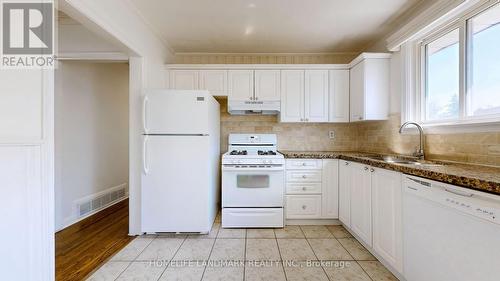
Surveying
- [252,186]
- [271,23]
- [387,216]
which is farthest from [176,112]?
[387,216]

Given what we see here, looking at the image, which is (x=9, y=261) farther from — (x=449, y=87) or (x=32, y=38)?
(x=449, y=87)

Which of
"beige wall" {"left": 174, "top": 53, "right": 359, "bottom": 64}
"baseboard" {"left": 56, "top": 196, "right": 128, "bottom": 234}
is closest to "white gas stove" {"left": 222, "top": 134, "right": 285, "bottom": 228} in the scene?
"beige wall" {"left": 174, "top": 53, "right": 359, "bottom": 64}

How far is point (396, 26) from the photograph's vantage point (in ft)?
8.34

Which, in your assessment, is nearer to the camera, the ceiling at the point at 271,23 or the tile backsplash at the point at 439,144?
the tile backsplash at the point at 439,144

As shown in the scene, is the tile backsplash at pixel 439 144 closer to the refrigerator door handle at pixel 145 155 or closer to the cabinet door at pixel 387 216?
the cabinet door at pixel 387 216

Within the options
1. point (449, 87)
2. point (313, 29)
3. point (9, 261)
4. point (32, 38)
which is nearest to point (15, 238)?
point (9, 261)

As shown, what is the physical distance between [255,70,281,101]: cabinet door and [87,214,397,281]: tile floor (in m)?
1.80

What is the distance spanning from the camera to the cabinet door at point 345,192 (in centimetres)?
246

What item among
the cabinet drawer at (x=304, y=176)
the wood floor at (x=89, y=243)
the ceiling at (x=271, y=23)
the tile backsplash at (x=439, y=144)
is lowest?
the wood floor at (x=89, y=243)

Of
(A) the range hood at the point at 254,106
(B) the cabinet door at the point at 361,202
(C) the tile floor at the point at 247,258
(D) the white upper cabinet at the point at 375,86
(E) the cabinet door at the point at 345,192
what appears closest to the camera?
(C) the tile floor at the point at 247,258

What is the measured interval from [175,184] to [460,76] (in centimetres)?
283

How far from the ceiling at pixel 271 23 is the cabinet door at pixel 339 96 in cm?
45

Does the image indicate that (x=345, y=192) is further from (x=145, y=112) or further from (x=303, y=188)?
(x=145, y=112)

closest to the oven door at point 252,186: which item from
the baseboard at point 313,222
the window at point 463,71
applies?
the baseboard at point 313,222
